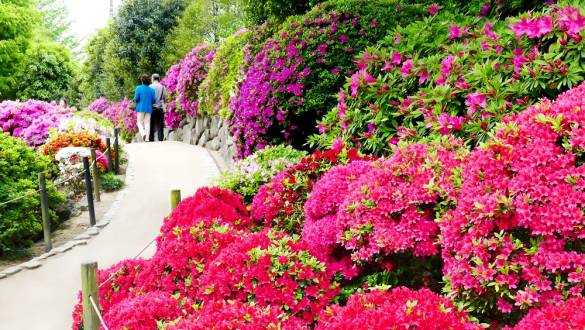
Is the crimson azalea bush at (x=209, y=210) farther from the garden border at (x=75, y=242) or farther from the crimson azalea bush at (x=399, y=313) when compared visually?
the garden border at (x=75, y=242)

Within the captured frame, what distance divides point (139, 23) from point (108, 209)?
46.7 feet

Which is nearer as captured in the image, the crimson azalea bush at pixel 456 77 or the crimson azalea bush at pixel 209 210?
the crimson azalea bush at pixel 456 77

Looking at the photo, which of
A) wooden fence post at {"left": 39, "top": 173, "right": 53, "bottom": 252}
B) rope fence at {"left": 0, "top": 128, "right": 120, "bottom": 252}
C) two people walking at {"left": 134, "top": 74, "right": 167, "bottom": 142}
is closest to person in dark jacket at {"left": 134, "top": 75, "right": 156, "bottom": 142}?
two people walking at {"left": 134, "top": 74, "right": 167, "bottom": 142}

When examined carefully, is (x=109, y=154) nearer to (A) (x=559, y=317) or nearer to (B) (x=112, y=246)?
(B) (x=112, y=246)

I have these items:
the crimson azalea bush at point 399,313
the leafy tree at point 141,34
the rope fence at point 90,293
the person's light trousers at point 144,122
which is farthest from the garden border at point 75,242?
the leafy tree at point 141,34

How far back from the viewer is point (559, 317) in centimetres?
230

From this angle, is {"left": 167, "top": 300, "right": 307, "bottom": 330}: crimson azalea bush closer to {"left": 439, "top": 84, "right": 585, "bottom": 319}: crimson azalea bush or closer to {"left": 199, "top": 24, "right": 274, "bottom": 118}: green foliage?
{"left": 439, "top": 84, "right": 585, "bottom": 319}: crimson azalea bush

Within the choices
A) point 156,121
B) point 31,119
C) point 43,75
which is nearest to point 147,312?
point 31,119

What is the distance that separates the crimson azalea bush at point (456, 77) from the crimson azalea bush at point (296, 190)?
1.11 ft

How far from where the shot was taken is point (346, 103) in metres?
5.28

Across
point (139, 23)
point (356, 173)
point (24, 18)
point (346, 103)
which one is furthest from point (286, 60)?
point (24, 18)

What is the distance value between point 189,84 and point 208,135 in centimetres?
253

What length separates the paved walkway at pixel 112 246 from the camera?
5625 millimetres

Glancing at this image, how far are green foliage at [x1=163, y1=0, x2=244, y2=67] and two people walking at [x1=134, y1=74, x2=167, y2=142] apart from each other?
17.1ft
